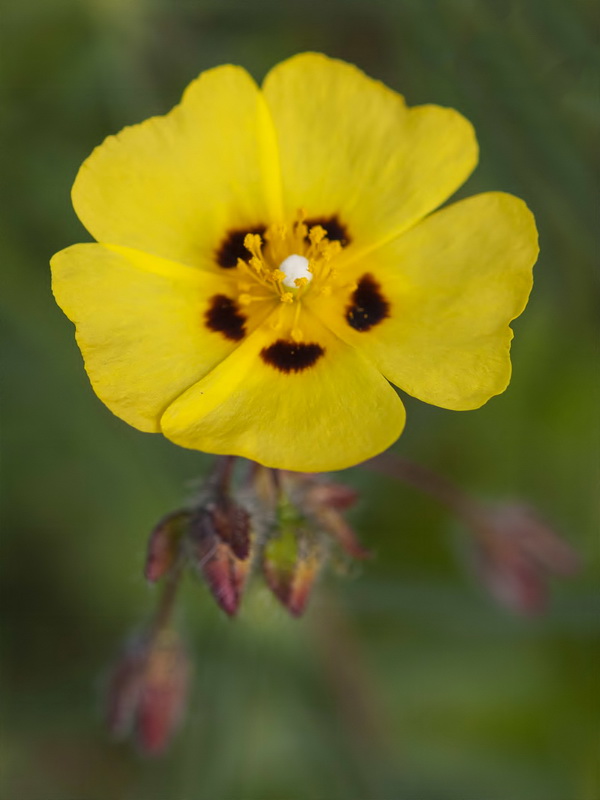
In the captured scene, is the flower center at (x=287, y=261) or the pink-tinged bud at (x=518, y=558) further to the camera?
the pink-tinged bud at (x=518, y=558)

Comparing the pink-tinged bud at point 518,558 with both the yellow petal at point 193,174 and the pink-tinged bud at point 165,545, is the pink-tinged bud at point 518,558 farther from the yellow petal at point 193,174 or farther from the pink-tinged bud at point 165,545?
the yellow petal at point 193,174

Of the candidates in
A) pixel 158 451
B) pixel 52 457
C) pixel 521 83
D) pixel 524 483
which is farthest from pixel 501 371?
pixel 52 457

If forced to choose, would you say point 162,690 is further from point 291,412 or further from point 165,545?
point 291,412

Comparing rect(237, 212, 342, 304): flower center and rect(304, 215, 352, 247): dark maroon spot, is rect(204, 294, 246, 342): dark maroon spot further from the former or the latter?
rect(304, 215, 352, 247): dark maroon spot

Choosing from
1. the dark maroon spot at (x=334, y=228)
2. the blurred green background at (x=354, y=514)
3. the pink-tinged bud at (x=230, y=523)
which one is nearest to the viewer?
the pink-tinged bud at (x=230, y=523)

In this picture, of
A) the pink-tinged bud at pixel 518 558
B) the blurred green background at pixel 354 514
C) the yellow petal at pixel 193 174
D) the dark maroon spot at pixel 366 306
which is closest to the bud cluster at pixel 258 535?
the dark maroon spot at pixel 366 306
